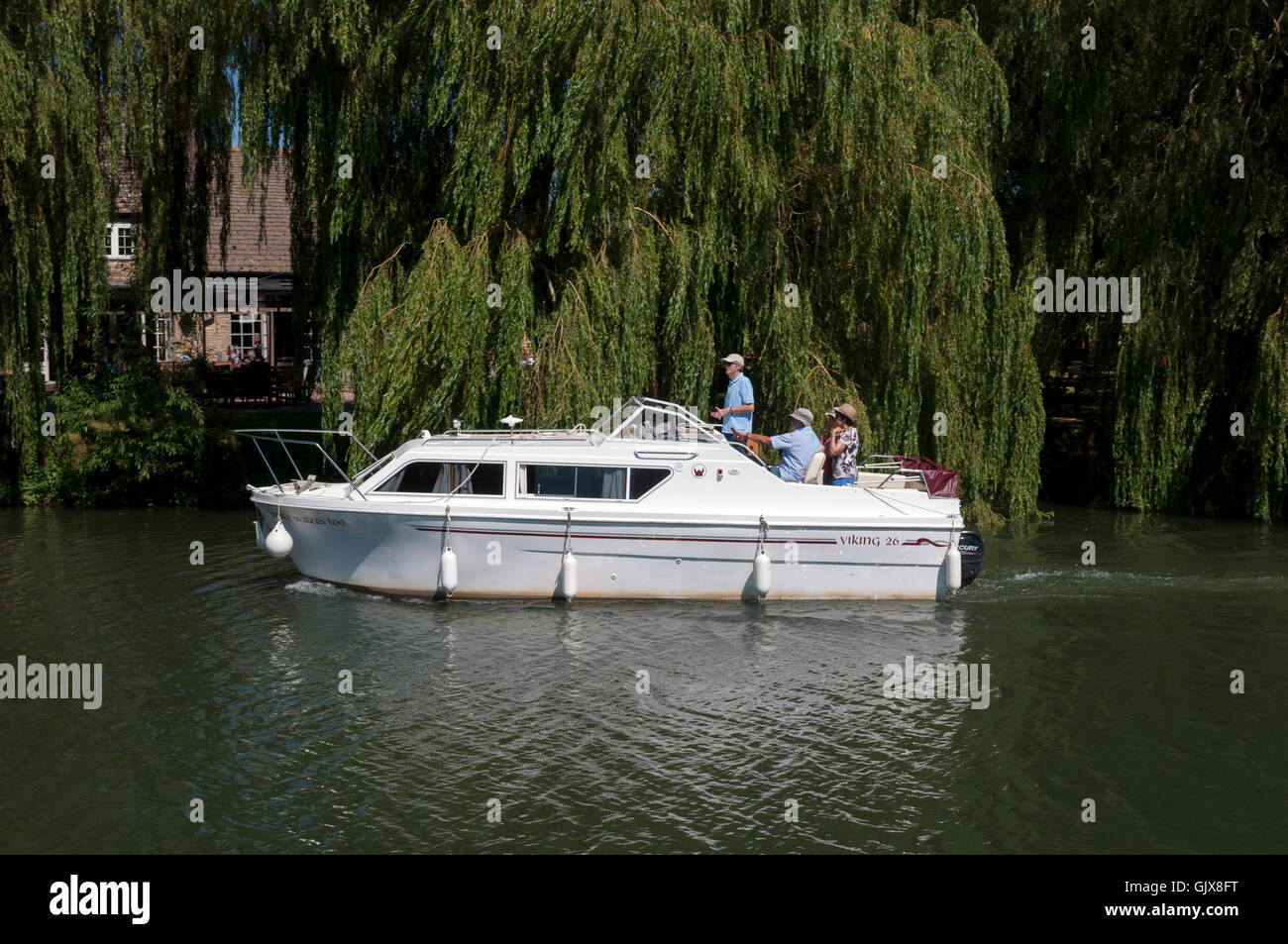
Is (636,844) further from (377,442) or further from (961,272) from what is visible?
(961,272)

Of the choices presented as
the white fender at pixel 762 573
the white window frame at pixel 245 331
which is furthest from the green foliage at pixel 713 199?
the white window frame at pixel 245 331

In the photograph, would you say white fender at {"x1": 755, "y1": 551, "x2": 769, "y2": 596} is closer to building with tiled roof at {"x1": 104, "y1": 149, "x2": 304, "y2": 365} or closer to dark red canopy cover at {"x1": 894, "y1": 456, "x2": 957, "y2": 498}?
dark red canopy cover at {"x1": 894, "y1": 456, "x2": 957, "y2": 498}

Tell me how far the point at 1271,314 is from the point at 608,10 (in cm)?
1267

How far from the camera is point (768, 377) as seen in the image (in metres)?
19.9

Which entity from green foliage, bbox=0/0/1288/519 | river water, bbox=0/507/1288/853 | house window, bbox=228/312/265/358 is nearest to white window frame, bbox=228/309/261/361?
house window, bbox=228/312/265/358

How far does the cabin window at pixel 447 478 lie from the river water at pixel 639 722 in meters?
1.49

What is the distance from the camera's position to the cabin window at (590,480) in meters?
16.3

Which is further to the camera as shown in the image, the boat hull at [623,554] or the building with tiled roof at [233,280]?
the building with tiled roof at [233,280]

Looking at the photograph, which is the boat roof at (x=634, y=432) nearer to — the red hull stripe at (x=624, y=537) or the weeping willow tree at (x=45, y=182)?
the red hull stripe at (x=624, y=537)

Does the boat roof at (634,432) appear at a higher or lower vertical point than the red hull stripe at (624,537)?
higher

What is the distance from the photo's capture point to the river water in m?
9.68

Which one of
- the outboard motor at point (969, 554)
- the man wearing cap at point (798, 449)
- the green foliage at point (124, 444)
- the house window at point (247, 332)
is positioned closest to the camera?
the outboard motor at point (969, 554)

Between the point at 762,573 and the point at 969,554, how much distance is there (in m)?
2.71
